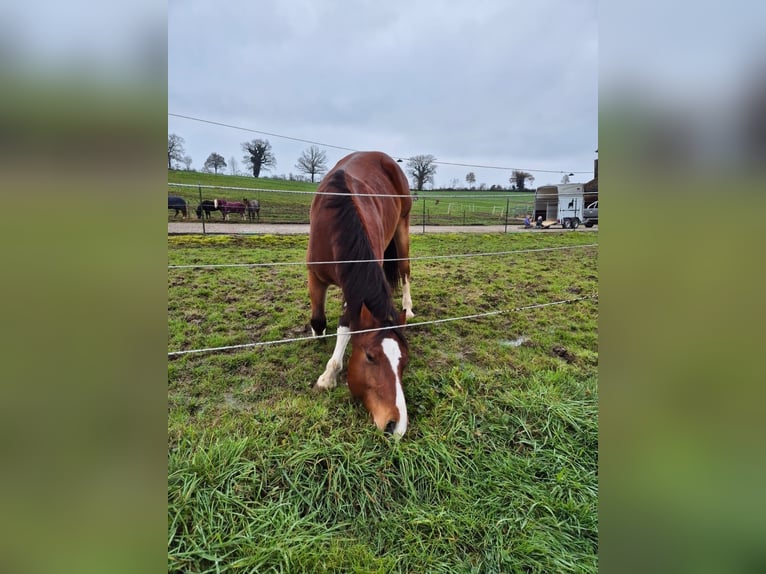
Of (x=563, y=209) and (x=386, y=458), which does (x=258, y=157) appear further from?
(x=563, y=209)

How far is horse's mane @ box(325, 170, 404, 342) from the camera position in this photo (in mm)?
2166

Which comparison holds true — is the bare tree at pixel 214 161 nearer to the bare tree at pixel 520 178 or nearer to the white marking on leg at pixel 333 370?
the white marking on leg at pixel 333 370

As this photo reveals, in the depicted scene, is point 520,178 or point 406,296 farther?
point 520,178

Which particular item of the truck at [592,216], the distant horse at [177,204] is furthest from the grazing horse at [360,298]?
the truck at [592,216]

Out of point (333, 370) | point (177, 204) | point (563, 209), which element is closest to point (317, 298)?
point (333, 370)

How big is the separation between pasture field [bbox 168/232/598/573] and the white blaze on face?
0.08m

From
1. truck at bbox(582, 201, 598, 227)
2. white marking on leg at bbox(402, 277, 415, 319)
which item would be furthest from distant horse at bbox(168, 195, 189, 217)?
truck at bbox(582, 201, 598, 227)

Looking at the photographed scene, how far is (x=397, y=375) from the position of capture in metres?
2.00

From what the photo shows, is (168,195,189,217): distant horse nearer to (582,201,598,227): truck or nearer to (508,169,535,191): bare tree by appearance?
(508,169,535,191): bare tree

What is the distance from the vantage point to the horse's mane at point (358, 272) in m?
2.17

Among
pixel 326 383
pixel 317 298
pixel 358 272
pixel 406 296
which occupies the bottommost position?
pixel 326 383

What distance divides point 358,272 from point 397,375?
2.31 ft
